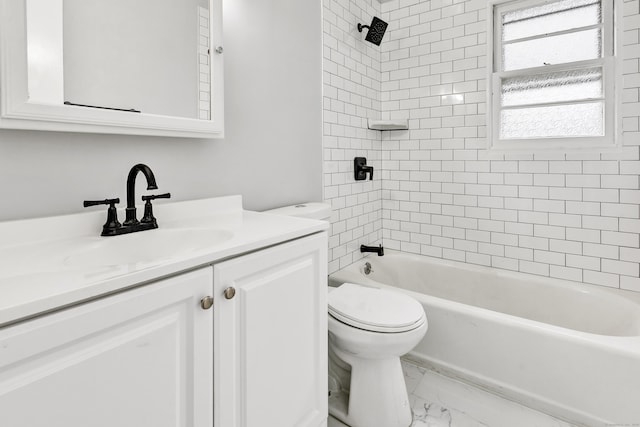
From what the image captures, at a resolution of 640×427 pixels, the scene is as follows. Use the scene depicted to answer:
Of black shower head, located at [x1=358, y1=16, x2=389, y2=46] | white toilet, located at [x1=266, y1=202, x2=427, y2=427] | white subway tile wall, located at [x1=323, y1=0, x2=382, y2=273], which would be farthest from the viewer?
black shower head, located at [x1=358, y1=16, x2=389, y2=46]

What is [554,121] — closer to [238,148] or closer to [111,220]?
[238,148]

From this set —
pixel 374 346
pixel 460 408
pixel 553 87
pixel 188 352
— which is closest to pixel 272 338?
pixel 188 352

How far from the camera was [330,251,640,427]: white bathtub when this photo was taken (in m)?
1.48

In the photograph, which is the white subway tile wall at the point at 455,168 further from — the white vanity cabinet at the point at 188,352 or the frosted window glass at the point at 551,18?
the white vanity cabinet at the point at 188,352

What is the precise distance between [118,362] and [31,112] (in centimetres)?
77

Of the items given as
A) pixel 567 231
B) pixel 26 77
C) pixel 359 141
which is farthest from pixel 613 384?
pixel 26 77

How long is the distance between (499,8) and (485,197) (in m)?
1.34

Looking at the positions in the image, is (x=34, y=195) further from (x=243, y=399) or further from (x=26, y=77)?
(x=243, y=399)

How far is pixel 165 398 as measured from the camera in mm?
773

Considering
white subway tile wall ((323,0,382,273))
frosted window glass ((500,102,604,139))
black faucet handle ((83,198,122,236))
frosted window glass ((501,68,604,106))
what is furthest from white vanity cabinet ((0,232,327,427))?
frosted window glass ((501,68,604,106))

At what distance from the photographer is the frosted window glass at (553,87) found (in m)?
2.14

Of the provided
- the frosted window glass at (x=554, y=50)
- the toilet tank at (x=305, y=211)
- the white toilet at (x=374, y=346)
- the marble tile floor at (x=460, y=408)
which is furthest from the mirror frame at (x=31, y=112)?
the frosted window glass at (x=554, y=50)

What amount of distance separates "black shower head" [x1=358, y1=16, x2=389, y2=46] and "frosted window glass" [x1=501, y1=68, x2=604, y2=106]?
971mm

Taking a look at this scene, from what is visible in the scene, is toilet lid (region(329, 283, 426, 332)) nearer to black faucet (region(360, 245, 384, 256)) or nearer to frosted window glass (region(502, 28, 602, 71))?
black faucet (region(360, 245, 384, 256))
